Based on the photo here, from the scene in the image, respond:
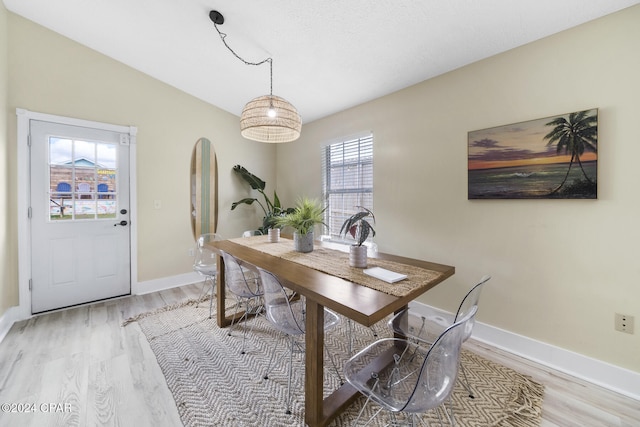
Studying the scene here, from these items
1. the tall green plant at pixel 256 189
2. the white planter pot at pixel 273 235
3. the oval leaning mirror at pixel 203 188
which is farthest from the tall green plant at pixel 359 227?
the oval leaning mirror at pixel 203 188

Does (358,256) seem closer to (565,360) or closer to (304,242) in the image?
(304,242)

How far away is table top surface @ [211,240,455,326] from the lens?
1087 millimetres

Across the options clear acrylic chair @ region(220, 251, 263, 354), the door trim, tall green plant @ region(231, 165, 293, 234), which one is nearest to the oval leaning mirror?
tall green plant @ region(231, 165, 293, 234)

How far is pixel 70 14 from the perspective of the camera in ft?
7.86

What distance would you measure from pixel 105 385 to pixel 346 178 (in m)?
3.01

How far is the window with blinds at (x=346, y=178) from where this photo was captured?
3186 millimetres

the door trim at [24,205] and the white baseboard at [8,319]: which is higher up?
the door trim at [24,205]

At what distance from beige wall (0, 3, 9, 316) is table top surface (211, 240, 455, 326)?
2.34 m

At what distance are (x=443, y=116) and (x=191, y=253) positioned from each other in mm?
3639

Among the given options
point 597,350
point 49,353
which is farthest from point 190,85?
point 597,350

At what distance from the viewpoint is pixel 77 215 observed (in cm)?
281

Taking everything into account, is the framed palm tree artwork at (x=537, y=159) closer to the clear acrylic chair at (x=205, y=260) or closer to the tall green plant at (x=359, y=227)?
the tall green plant at (x=359, y=227)

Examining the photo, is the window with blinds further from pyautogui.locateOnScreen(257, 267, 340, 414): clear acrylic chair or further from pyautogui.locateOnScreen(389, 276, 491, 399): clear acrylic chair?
pyautogui.locateOnScreen(257, 267, 340, 414): clear acrylic chair

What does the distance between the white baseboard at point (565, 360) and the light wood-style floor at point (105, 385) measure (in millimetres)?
62
